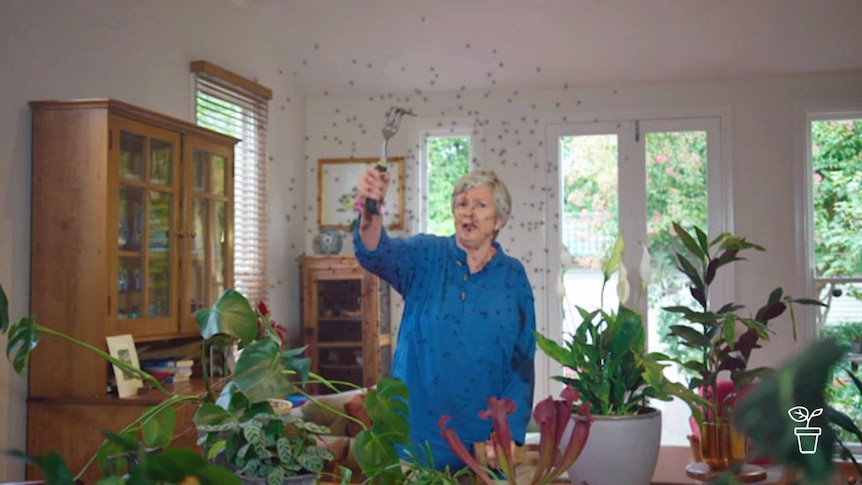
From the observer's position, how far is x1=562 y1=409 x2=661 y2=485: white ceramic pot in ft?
5.81

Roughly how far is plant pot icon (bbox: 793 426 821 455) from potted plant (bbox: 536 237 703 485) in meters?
1.54

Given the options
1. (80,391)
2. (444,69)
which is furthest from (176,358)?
(444,69)

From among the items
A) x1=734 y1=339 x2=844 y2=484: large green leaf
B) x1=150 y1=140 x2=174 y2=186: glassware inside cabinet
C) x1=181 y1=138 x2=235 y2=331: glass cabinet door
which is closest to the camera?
x1=734 y1=339 x2=844 y2=484: large green leaf

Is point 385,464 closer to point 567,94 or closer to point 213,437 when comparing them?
point 213,437

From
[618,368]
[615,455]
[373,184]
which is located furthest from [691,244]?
[373,184]

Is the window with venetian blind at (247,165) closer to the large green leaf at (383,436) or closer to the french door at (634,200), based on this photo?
the french door at (634,200)

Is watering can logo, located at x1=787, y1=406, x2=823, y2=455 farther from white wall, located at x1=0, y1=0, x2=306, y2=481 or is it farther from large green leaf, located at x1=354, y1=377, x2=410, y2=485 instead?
white wall, located at x1=0, y1=0, x2=306, y2=481

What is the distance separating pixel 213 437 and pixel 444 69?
4967 mm

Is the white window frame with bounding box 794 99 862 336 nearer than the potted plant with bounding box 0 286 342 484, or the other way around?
the potted plant with bounding box 0 286 342 484

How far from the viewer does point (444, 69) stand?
5.79 metres

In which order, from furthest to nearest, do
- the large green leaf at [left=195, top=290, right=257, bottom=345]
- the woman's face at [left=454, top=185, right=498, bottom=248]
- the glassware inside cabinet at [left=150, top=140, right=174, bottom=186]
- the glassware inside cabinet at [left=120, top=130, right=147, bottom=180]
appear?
the glassware inside cabinet at [left=150, top=140, right=174, bottom=186] → the glassware inside cabinet at [left=120, top=130, right=147, bottom=180] → the woman's face at [left=454, top=185, right=498, bottom=248] → the large green leaf at [left=195, top=290, right=257, bottom=345]

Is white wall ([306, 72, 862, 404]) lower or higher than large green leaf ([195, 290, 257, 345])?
higher

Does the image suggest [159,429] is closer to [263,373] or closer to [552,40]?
[263,373]

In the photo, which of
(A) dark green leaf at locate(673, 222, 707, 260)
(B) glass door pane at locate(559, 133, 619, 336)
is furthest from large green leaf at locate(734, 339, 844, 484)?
(B) glass door pane at locate(559, 133, 619, 336)
